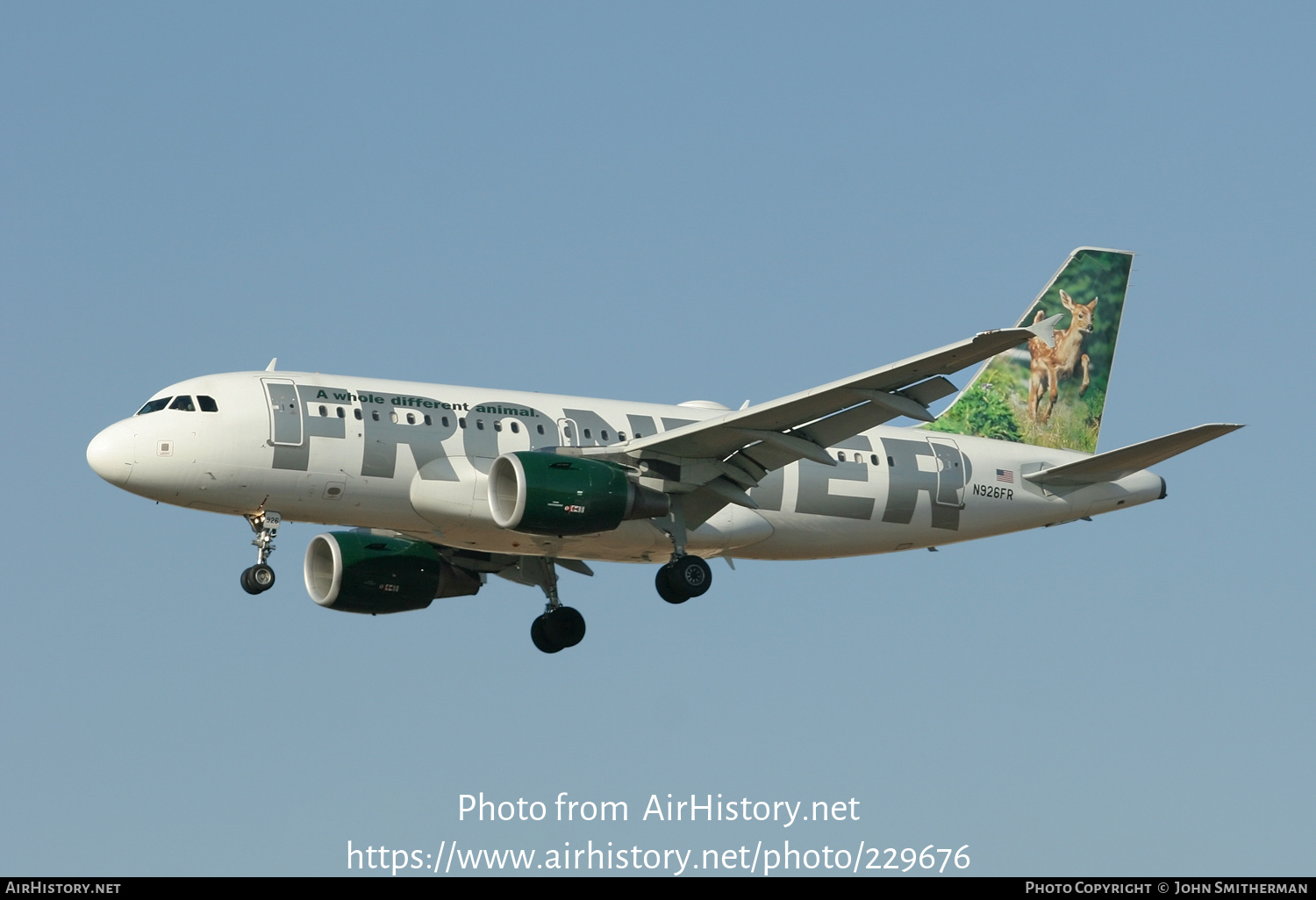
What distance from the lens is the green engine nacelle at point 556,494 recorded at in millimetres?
34844

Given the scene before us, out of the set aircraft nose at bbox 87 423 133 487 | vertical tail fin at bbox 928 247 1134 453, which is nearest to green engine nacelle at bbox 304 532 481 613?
aircraft nose at bbox 87 423 133 487

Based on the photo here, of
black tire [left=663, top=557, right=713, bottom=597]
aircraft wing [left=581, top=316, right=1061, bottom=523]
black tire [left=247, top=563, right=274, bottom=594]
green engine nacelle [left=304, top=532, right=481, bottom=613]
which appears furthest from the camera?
green engine nacelle [left=304, top=532, right=481, bottom=613]

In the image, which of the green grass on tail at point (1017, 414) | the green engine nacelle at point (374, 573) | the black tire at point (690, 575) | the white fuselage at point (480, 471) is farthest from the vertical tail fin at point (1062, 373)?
the green engine nacelle at point (374, 573)

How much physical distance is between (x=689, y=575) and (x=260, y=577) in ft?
27.2

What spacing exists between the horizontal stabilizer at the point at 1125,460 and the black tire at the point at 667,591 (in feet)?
29.6

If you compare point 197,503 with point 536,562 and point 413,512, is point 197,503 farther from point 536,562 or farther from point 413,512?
point 536,562

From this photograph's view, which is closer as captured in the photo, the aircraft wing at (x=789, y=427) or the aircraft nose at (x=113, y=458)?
the aircraft wing at (x=789, y=427)

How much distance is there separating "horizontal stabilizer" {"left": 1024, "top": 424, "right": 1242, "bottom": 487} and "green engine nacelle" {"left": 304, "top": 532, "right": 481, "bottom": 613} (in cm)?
1319

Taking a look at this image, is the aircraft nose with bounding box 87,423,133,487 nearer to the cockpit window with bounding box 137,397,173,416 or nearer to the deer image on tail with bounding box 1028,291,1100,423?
the cockpit window with bounding box 137,397,173,416

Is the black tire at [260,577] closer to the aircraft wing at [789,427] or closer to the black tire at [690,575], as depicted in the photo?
the aircraft wing at [789,427]

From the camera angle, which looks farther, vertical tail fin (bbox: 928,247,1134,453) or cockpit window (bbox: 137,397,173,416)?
vertical tail fin (bbox: 928,247,1134,453)

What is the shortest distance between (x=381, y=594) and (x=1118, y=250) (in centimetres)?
1972

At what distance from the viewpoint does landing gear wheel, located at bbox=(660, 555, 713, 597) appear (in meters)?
37.5

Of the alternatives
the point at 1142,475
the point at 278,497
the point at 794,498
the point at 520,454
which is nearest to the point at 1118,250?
the point at 1142,475
